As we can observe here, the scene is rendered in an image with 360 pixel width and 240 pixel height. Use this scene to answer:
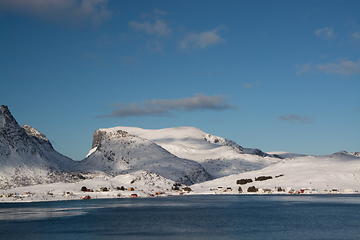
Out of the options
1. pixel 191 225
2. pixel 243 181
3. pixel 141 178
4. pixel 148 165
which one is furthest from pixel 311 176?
pixel 191 225

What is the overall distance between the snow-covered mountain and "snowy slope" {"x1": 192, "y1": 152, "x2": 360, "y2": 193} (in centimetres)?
5880

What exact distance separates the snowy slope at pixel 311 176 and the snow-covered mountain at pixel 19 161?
193 ft

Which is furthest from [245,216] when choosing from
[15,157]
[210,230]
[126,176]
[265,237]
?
[15,157]

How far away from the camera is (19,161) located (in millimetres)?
144375

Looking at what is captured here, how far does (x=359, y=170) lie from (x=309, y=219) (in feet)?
306

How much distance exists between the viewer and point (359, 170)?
471ft

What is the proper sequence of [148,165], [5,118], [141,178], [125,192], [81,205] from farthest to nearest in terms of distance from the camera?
[148,165] → [5,118] → [141,178] → [125,192] → [81,205]

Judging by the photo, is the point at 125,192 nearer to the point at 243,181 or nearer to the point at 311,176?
the point at 243,181

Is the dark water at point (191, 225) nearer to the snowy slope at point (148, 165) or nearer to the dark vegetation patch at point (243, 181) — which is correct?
the dark vegetation patch at point (243, 181)

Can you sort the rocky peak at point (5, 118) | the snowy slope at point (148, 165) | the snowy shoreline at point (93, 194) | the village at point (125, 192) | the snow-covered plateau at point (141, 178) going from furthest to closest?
the snowy slope at point (148, 165) < the rocky peak at point (5, 118) < the snow-covered plateau at point (141, 178) < the village at point (125, 192) < the snowy shoreline at point (93, 194)

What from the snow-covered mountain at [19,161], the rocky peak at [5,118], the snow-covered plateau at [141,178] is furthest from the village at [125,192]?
the rocky peak at [5,118]

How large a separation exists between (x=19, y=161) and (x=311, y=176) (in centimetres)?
10983

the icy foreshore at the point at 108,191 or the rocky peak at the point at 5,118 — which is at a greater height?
the rocky peak at the point at 5,118

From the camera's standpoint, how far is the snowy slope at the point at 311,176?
135m
